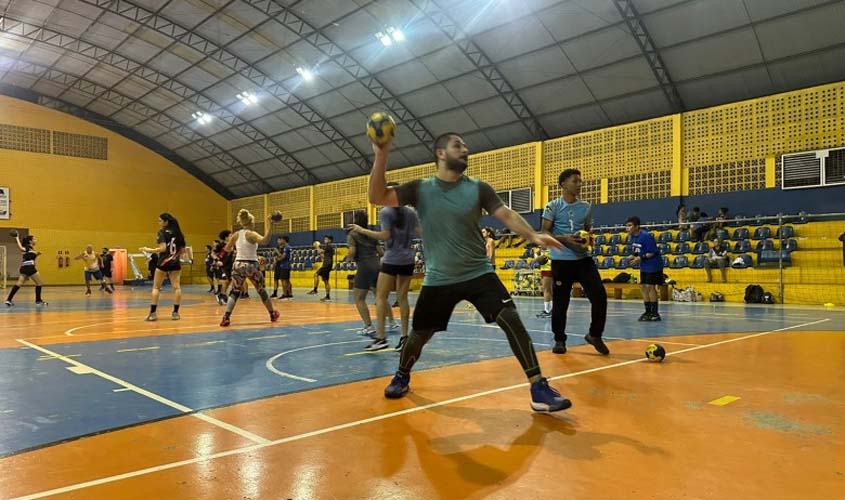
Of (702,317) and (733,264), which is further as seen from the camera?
(733,264)

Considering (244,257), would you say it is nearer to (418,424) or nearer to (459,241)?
(459,241)

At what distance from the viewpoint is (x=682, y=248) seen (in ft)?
62.2

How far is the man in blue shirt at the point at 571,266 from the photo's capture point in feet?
20.4

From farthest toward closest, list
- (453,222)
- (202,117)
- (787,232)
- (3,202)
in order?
1. (3,202)
2. (202,117)
3. (787,232)
4. (453,222)

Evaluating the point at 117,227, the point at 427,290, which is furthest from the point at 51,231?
the point at 427,290

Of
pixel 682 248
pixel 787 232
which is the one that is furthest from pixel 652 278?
pixel 787 232

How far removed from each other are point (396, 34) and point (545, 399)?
19836 mm

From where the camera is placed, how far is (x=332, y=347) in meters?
6.93

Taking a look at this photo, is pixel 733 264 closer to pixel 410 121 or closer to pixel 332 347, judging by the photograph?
pixel 332 347

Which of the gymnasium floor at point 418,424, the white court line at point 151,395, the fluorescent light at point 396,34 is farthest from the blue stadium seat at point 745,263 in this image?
the white court line at point 151,395

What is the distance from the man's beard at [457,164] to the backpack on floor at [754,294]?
15370 millimetres

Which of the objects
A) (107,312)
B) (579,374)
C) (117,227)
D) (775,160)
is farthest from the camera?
(117,227)

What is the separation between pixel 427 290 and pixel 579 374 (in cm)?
199

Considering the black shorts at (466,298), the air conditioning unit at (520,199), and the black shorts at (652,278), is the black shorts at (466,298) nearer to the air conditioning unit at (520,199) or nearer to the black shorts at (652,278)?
the black shorts at (652,278)
